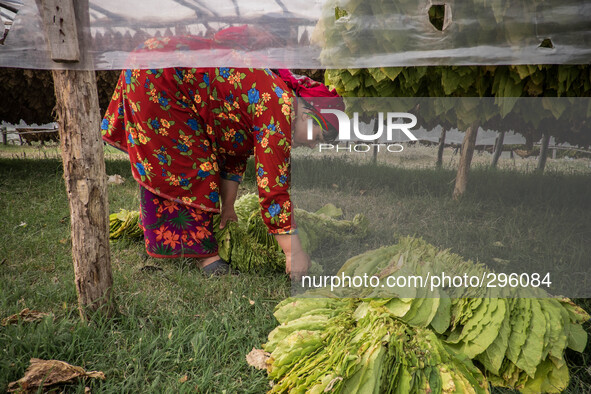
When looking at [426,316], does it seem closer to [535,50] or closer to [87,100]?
[535,50]

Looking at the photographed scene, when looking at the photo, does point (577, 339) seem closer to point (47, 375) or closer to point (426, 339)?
point (426, 339)

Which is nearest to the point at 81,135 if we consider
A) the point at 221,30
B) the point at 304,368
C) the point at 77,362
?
the point at 221,30

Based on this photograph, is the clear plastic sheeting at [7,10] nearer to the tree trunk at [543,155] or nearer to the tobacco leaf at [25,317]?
the tobacco leaf at [25,317]

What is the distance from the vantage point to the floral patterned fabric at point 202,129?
223 cm

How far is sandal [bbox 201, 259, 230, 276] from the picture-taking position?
8.66 feet

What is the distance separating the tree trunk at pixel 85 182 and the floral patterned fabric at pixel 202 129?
624 millimetres

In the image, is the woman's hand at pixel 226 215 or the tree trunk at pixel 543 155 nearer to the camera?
the tree trunk at pixel 543 155

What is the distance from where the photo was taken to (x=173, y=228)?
8.73 ft

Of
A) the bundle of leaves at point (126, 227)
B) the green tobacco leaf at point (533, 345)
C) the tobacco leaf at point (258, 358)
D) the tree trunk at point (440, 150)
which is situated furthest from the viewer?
the bundle of leaves at point (126, 227)

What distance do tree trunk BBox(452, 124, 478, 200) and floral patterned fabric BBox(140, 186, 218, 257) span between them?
1.56 m

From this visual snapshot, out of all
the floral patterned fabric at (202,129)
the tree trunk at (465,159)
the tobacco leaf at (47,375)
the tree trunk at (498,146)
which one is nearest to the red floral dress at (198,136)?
the floral patterned fabric at (202,129)

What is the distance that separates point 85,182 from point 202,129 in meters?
0.88

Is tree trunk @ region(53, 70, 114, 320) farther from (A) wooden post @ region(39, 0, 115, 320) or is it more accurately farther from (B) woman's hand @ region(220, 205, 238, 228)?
(B) woman's hand @ region(220, 205, 238, 228)

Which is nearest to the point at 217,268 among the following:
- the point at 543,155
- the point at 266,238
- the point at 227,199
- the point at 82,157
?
the point at 266,238
